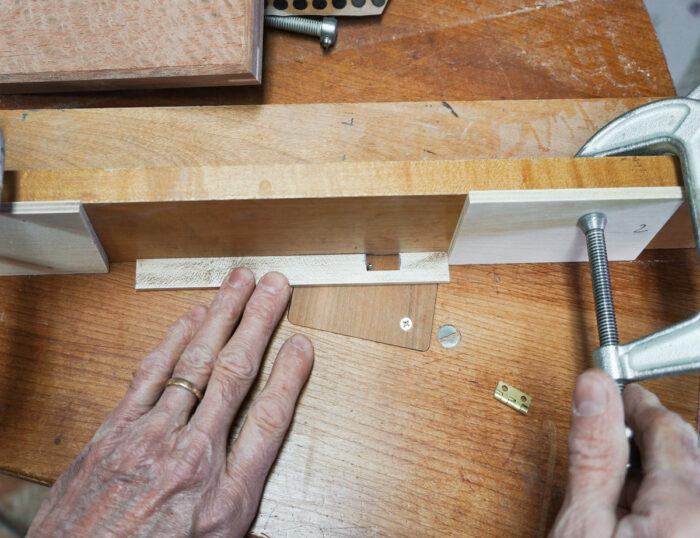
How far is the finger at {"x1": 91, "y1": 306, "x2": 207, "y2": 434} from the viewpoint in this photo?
2.63ft

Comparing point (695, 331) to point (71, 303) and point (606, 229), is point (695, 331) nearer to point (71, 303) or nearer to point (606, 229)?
point (606, 229)

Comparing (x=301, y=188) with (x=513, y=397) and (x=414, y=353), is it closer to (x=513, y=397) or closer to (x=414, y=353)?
(x=414, y=353)

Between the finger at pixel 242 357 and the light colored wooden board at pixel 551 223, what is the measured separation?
0.33 m

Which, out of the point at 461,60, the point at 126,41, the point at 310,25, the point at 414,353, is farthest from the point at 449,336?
the point at 126,41

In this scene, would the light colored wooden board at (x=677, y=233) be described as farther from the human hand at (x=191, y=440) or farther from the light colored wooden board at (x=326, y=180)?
the human hand at (x=191, y=440)

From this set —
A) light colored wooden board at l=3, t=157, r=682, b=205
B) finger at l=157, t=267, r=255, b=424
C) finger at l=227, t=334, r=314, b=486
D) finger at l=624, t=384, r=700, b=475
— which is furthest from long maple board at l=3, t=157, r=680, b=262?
finger at l=624, t=384, r=700, b=475

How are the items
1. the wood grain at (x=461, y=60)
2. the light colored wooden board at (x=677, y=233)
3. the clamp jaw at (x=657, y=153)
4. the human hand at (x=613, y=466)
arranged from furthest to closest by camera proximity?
the wood grain at (x=461, y=60) → the light colored wooden board at (x=677, y=233) → the clamp jaw at (x=657, y=153) → the human hand at (x=613, y=466)

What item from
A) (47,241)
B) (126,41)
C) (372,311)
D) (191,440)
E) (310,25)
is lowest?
(191,440)

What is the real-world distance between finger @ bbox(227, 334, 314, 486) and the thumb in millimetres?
415

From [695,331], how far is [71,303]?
1011 millimetres

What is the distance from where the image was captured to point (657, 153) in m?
0.87

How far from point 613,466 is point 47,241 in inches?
35.1

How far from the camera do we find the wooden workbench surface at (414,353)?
794 millimetres

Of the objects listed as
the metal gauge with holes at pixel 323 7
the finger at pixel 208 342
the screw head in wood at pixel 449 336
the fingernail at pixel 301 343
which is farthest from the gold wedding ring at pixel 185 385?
the metal gauge with holes at pixel 323 7
